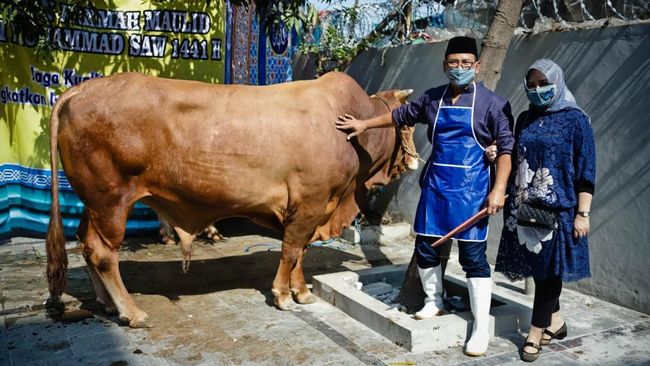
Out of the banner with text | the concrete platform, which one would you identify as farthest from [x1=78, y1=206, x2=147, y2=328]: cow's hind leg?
the banner with text

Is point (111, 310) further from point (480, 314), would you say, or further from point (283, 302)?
point (480, 314)

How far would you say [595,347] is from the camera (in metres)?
3.93

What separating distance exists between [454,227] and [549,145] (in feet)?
2.45

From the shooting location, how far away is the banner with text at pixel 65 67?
21.2ft

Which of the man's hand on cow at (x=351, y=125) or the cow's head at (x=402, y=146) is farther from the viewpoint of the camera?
the cow's head at (x=402, y=146)

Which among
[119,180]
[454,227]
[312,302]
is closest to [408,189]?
[312,302]

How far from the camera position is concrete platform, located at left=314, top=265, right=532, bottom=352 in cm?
385


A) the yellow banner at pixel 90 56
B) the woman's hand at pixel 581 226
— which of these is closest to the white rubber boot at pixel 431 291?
the woman's hand at pixel 581 226

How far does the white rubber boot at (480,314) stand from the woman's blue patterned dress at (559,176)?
11.6 inches

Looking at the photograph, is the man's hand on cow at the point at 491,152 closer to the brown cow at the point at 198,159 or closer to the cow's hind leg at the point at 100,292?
the brown cow at the point at 198,159

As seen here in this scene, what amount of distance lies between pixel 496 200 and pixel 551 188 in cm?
32

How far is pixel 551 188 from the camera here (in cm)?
354

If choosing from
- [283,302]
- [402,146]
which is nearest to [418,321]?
[283,302]

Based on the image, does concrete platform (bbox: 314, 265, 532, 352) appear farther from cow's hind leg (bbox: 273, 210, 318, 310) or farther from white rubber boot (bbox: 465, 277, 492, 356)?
cow's hind leg (bbox: 273, 210, 318, 310)
